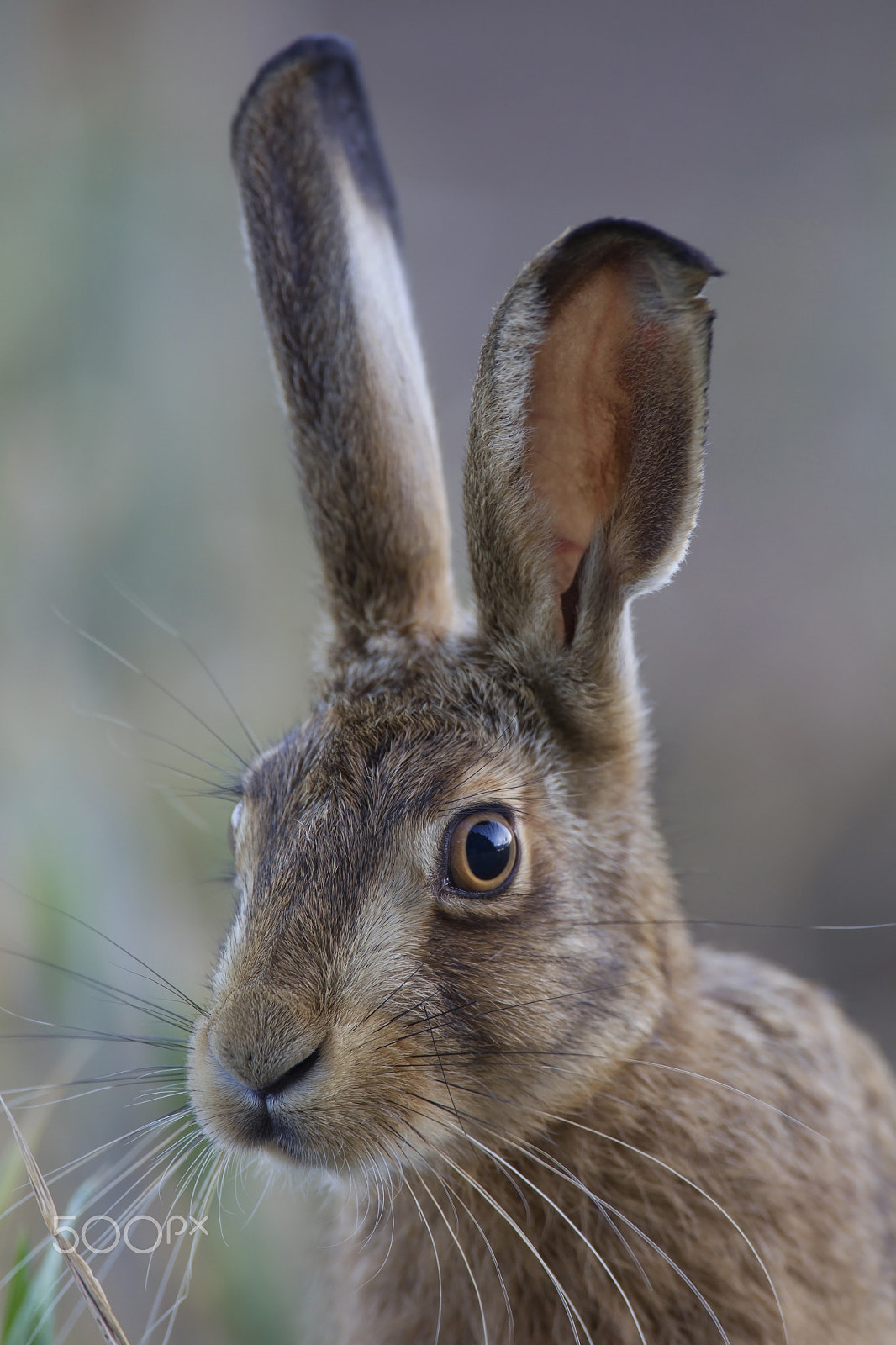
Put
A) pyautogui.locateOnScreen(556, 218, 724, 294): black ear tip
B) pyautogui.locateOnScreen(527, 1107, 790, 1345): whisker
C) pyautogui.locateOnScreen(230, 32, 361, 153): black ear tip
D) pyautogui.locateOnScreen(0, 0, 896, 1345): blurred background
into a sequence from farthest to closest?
pyautogui.locateOnScreen(0, 0, 896, 1345): blurred background → pyautogui.locateOnScreen(230, 32, 361, 153): black ear tip → pyautogui.locateOnScreen(527, 1107, 790, 1345): whisker → pyautogui.locateOnScreen(556, 218, 724, 294): black ear tip

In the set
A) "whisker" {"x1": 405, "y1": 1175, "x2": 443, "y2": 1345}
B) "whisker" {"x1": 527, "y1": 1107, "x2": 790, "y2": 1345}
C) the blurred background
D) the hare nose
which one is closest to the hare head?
the hare nose

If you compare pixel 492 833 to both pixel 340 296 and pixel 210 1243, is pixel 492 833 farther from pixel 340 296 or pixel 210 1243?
pixel 210 1243

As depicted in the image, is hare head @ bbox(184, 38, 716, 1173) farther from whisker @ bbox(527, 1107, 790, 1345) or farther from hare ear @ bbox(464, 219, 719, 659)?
whisker @ bbox(527, 1107, 790, 1345)

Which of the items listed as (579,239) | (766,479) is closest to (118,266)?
(766,479)

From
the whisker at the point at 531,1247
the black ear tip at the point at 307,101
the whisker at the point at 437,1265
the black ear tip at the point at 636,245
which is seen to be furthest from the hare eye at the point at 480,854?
the black ear tip at the point at 307,101

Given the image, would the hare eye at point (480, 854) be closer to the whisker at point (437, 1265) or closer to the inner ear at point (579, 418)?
the inner ear at point (579, 418)

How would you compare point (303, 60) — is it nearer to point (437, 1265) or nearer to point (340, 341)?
point (340, 341)

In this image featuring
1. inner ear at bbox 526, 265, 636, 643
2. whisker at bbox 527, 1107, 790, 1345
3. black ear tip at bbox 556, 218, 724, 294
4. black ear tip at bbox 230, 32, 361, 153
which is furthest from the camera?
black ear tip at bbox 230, 32, 361, 153
